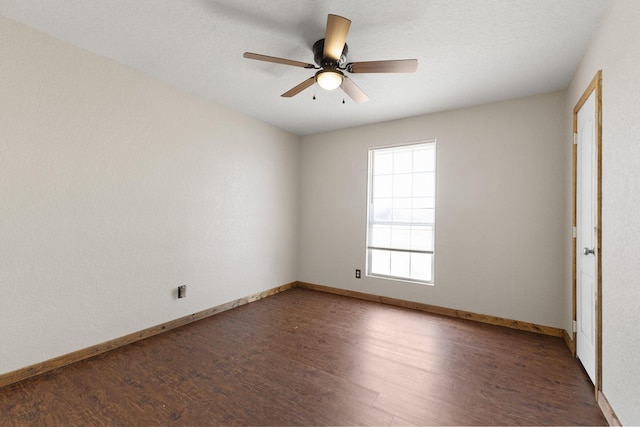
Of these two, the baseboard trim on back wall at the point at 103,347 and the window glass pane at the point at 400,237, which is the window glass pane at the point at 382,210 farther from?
the baseboard trim on back wall at the point at 103,347

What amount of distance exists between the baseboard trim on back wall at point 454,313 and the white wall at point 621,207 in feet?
4.32

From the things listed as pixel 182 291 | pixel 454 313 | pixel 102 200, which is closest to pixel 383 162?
pixel 454 313

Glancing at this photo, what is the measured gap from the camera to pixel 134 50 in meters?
2.33

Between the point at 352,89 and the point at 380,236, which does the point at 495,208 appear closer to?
the point at 380,236

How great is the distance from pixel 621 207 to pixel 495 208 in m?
1.74

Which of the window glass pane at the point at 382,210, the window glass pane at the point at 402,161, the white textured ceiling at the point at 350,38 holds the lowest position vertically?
the window glass pane at the point at 382,210

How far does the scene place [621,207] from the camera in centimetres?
150

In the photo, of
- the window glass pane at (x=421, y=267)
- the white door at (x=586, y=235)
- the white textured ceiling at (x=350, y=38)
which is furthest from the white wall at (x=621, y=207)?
the window glass pane at (x=421, y=267)

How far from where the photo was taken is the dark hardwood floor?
166cm

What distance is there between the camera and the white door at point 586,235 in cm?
201

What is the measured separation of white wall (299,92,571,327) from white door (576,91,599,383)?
1.55 feet

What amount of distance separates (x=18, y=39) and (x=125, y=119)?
2.59 ft

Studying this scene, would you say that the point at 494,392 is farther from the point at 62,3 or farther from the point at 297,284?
the point at 62,3

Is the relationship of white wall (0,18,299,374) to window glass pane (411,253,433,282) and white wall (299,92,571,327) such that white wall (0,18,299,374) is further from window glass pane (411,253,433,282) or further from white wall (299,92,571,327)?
window glass pane (411,253,433,282)
